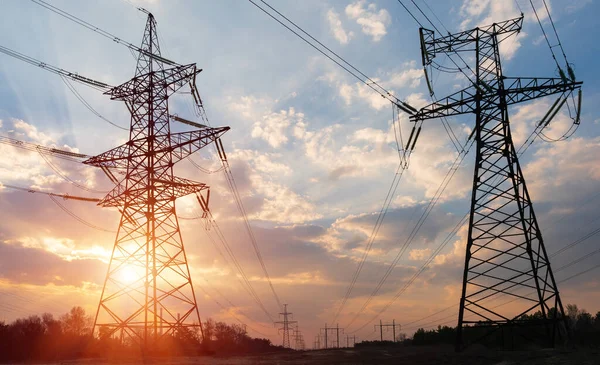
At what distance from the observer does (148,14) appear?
40625 millimetres

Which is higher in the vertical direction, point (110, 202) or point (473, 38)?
point (473, 38)

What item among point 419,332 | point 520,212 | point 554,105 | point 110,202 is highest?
point 554,105

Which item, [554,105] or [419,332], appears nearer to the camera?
[554,105]

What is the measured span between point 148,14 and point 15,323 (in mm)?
46912

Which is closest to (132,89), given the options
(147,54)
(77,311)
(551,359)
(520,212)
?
(147,54)

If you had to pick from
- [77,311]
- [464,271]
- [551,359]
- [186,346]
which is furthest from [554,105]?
[77,311]

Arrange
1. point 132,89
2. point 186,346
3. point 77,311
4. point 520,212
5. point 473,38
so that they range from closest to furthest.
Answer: point 520,212 → point 473,38 → point 186,346 → point 132,89 → point 77,311

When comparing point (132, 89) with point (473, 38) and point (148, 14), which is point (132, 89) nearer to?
point (148, 14)

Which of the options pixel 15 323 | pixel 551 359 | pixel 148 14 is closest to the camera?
pixel 551 359

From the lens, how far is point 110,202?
3666cm

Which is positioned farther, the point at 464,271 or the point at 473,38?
the point at 473,38

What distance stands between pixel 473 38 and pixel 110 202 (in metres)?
29.9

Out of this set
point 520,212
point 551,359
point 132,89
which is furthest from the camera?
point 132,89

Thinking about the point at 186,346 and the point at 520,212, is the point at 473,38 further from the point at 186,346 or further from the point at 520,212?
the point at 186,346
